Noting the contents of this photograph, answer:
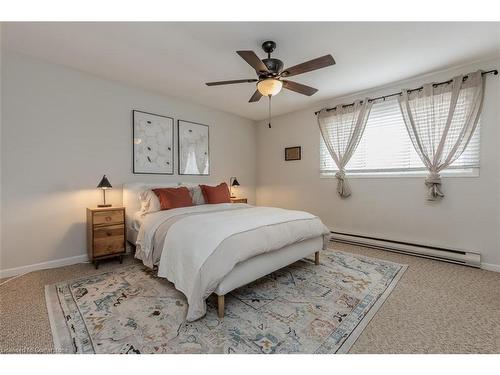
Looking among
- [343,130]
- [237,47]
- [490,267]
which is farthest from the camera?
[343,130]

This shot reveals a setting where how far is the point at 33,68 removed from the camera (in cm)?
266

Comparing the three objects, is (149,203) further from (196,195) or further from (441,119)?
(441,119)

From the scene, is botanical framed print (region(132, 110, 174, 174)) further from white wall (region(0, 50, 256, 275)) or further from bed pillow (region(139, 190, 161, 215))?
bed pillow (region(139, 190, 161, 215))

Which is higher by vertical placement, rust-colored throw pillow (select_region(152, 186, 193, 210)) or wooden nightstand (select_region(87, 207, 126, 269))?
rust-colored throw pillow (select_region(152, 186, 193, 210))

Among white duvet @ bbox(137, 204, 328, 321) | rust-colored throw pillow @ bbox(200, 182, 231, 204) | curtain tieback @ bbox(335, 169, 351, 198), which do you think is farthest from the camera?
curtain tieback @ bbox(335, 169, 351, 198)

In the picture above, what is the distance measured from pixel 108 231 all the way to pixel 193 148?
200 cm

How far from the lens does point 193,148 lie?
165 inches

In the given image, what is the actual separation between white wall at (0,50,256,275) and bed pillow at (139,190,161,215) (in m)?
0.51

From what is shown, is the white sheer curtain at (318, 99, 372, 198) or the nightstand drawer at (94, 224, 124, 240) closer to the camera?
the nightstand drawer at (94, 224, 124, 240)

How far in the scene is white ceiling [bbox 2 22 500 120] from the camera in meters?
2.10

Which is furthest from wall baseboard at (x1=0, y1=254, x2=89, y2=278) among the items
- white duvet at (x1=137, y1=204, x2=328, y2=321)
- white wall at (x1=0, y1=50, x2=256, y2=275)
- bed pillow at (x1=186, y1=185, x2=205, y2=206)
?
bed pillow at (x1=186, y1=185, x2=205, y2=206)

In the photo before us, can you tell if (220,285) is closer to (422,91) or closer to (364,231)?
(364,231)

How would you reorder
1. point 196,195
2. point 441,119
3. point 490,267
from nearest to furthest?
1. point 490,267
2. point 441,119
3. point 196,195

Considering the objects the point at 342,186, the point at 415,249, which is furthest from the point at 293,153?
the point at 415,249
